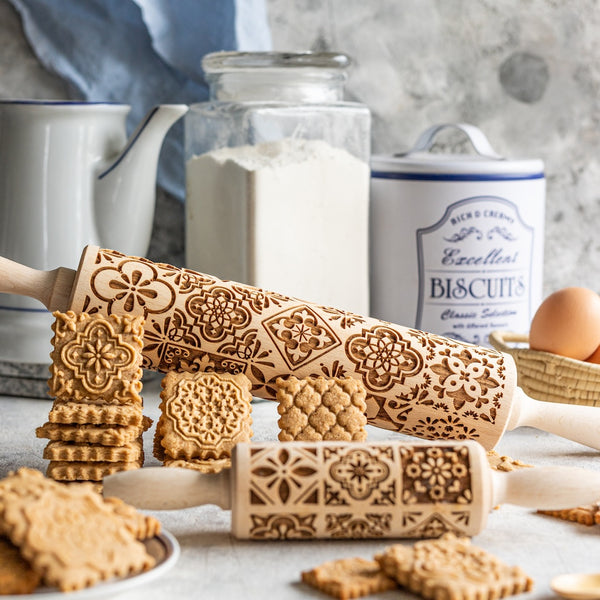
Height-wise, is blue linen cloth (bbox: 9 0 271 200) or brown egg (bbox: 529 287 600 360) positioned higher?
blue linen cloth (bbox: 9 0 271 200)

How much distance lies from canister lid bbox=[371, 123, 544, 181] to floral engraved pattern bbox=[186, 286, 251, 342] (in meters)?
0.44

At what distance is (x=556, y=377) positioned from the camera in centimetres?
101

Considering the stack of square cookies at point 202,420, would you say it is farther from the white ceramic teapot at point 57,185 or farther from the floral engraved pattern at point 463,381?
the white ceramic teapot at point 57,185

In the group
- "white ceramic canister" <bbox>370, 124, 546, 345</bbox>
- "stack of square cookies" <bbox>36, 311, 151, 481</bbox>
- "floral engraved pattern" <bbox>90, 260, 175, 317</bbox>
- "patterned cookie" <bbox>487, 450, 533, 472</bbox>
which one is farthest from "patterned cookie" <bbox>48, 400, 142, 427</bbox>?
"white ceramic canister" <bbox>370, 124, 546, 345</bbox>

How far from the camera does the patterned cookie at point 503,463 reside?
0.86 metres

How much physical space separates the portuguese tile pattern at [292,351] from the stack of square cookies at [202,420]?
3 cm

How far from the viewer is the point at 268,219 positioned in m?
1.14

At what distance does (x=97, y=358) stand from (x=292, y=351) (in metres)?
0.18

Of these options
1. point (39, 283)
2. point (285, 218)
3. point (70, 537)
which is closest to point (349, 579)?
point (70, 537)

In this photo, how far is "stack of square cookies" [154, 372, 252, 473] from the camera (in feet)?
2.70

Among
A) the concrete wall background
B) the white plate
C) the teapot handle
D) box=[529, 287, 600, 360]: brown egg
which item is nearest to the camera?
the white plate

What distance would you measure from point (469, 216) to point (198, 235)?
35 centimetres

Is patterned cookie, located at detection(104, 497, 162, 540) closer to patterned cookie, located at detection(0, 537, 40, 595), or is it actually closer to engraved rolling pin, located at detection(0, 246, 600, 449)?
patterned cookie, located at detection(0, 537, 40, 595)

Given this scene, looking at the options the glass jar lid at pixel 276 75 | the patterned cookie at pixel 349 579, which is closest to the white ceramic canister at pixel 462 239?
the glass jar lid at pixel 276 75
